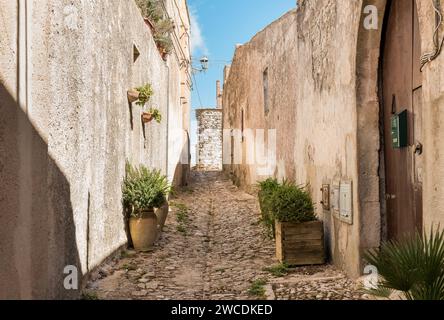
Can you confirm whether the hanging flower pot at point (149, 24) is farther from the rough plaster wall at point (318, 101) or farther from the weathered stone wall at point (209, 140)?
the weathered stone wall at point (209, 140)

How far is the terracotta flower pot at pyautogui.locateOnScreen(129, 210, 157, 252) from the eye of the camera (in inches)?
203

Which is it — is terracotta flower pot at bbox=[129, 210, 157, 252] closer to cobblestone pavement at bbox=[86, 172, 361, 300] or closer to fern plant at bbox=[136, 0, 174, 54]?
cobblestone pavement at bbox=[86, 172, 361, 300]

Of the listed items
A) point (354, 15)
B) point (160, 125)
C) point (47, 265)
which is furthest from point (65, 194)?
point (160, 125)

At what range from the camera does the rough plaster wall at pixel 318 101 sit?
3795 millimetres

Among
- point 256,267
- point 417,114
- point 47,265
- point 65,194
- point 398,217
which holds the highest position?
point 417,114

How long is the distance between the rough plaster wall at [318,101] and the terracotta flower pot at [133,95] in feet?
8.31

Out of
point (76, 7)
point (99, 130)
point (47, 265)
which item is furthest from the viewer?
point (99, 130)

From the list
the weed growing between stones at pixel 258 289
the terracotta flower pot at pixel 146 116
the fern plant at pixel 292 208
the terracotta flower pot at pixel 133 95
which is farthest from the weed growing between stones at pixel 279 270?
the terracotta flower pot at pixel 146 116

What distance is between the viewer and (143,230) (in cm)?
518

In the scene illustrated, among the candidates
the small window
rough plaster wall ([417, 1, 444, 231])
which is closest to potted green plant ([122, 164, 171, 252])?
rough plaster wall ([417, 1, 444, 231])

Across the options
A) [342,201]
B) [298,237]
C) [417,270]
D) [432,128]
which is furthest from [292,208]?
[417,270]

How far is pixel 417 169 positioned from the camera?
2.92m
